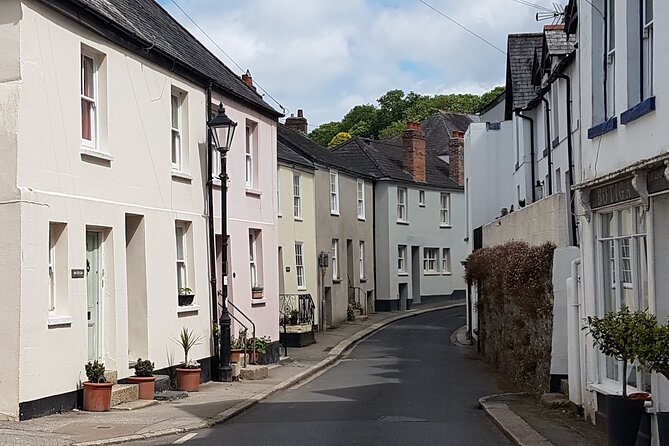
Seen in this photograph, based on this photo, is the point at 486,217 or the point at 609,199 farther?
the point at 486,217

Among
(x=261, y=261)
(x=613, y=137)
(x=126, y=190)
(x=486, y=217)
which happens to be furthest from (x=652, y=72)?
(x=486, y=217)

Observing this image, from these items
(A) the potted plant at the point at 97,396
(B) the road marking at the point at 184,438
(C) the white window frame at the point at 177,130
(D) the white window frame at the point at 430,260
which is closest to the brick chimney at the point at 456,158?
Answer: (D) the white window frame at the point at 430,260

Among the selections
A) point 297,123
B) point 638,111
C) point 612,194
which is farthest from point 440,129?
point 638,111

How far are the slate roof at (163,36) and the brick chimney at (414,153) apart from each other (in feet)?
91.9

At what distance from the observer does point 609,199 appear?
12.5 meters

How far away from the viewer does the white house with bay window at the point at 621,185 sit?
10547 mm

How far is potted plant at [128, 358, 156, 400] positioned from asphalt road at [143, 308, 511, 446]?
178cm

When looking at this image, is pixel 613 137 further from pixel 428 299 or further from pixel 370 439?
pixel 428 299

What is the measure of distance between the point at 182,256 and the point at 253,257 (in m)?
5.10

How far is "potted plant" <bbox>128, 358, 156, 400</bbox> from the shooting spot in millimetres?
16281

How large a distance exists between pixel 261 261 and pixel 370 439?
12589 millimetres

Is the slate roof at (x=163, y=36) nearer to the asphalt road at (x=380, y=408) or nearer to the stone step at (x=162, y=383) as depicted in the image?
the stone step at (x=162, y=383)

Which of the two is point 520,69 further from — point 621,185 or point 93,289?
point 621,185

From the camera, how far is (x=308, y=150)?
39906 mm
